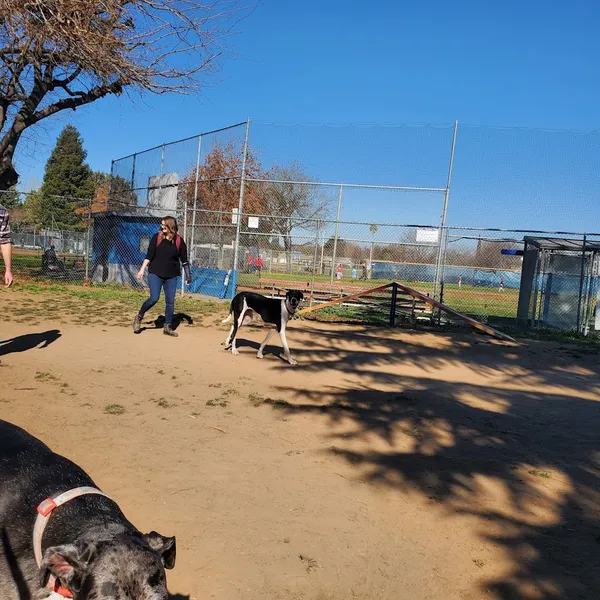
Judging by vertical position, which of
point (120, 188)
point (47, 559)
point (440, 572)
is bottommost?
point (440, 572)

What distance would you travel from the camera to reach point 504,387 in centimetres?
727

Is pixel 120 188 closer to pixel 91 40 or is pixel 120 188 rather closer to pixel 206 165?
A: pixel 206 165

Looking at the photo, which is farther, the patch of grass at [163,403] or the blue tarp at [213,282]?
the blue tarp at [213,282]

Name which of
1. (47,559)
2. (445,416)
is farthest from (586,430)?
(47,559)

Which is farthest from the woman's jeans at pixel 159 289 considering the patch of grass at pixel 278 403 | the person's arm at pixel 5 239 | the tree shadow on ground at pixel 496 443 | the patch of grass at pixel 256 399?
the patch of grass at pixel 278 403

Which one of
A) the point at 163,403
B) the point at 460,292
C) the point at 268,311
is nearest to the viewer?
the point at 163,403

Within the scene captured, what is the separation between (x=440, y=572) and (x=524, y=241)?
510 inches

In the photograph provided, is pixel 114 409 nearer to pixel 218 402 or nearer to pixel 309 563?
pixel 218 402

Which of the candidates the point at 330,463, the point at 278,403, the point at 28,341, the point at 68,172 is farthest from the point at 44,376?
the point at 68,172

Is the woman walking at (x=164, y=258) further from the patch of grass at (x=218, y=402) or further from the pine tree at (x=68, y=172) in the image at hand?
the pine tree at (x=68, y=172)

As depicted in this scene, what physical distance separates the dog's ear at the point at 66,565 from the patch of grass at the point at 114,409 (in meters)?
3.41

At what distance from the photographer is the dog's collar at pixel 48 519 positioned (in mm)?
1655

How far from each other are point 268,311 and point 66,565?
260 inches

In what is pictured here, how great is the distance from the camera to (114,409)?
16.3ft
